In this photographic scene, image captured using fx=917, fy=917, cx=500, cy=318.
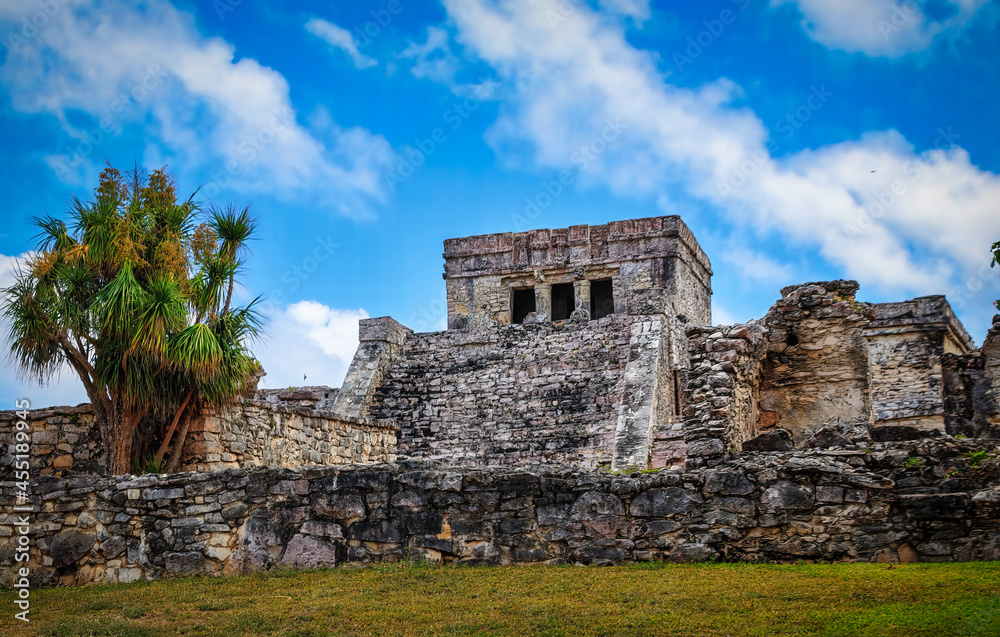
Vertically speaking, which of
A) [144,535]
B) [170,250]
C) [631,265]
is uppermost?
[631,265]

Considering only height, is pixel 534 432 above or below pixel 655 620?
above

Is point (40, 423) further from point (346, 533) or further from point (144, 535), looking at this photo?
point (346, 533)

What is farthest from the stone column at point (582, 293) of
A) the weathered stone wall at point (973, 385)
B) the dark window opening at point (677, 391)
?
the weathered stone wall at point (973, 385)

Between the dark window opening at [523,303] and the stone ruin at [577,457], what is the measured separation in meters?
7.24

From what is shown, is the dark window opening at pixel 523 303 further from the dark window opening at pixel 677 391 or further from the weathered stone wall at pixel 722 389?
the weathered stone wall at pixel 722 389

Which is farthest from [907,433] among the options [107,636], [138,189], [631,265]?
[631,265]

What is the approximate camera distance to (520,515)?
6.65 meters

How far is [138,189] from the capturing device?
10.3m

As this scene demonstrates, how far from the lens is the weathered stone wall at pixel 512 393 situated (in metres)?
13.1

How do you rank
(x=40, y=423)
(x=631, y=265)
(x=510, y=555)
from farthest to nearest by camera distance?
1. (x=631, y=265)
2. (x=40, y=423)
3. (x=510, y=555)

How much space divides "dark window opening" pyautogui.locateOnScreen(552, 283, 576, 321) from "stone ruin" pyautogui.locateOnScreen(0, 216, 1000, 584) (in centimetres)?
753

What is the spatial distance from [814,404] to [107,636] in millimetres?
7287

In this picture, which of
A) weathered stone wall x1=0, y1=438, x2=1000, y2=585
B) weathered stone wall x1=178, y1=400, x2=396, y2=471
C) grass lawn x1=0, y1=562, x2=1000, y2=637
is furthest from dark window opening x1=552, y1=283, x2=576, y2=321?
grass lawn x1=0, y1=562, x2=1000, y2=637

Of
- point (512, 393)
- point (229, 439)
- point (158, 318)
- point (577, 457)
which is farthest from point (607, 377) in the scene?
point (158, 318)
